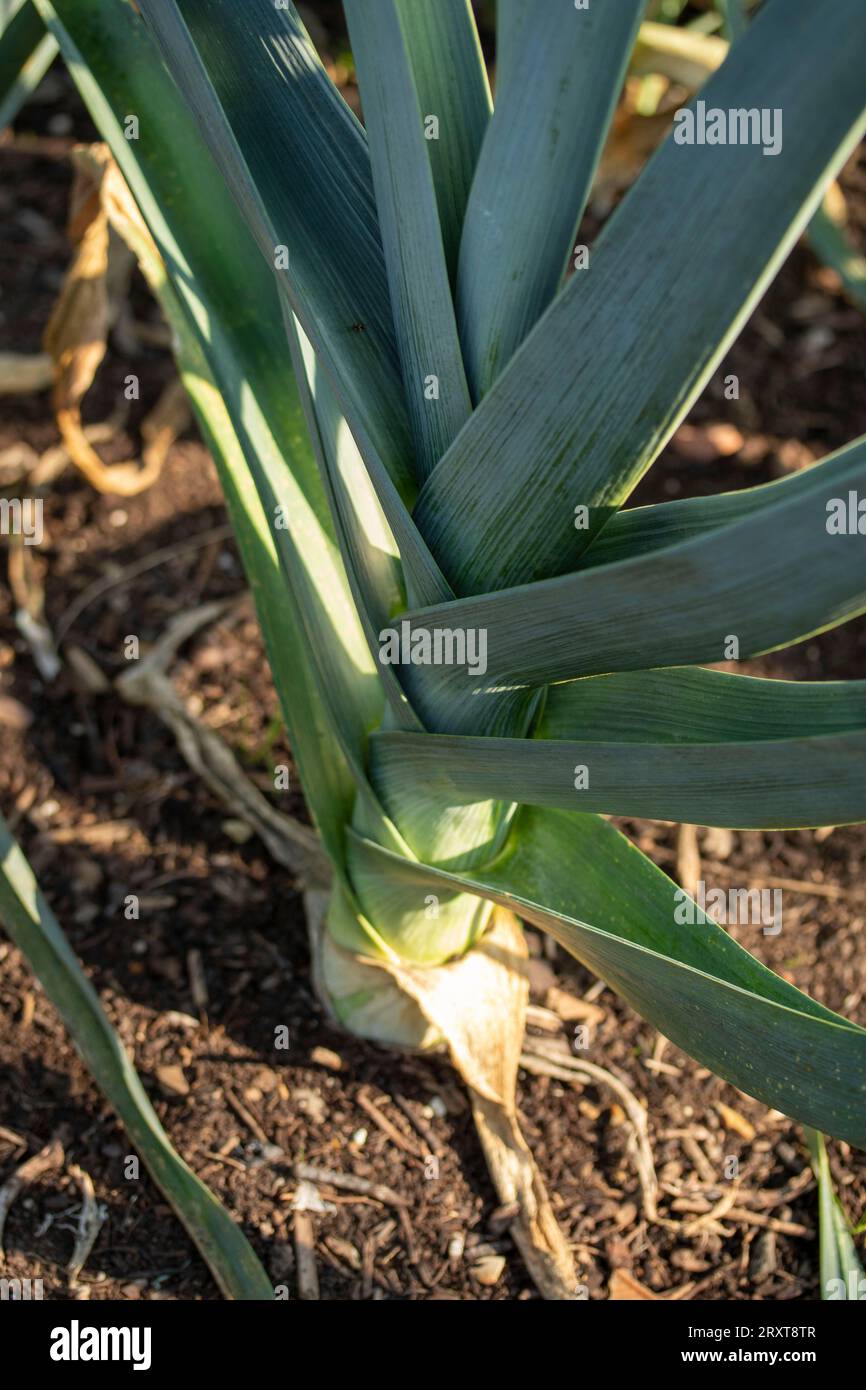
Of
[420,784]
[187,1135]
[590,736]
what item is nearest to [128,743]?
[187,1135]

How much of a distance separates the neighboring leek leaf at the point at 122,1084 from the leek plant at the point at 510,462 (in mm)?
250

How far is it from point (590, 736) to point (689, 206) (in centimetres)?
41

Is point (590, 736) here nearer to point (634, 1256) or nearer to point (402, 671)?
point (402, 671)

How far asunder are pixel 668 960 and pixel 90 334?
1.07 m

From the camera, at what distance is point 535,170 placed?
709 millimetres

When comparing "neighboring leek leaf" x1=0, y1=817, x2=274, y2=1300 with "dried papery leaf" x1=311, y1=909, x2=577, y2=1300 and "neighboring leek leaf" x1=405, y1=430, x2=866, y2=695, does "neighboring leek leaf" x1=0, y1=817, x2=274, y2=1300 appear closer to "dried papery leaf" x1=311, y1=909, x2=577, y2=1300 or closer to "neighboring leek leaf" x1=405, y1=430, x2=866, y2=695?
"dried papery leaf" x1=311, y1=909, x2=577, y2=1300

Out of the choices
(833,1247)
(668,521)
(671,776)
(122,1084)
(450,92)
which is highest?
(450,92)

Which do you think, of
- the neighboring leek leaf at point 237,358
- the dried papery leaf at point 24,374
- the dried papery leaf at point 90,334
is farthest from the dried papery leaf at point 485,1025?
the dried papery leaf at point 24,374

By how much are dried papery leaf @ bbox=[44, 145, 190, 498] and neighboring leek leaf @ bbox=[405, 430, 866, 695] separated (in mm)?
685

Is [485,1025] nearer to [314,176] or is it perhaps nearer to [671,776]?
[671,776]

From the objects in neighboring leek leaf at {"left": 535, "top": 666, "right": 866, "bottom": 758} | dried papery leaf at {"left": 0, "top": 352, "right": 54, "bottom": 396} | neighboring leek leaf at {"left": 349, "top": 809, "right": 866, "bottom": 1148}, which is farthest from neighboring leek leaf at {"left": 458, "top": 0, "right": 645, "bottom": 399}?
dried papery leaf at {"left": 0, "top": 352, "right": 54, "bottom": 396}

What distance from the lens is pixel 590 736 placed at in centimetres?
92

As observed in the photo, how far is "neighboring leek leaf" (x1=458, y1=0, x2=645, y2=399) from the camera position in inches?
25.9

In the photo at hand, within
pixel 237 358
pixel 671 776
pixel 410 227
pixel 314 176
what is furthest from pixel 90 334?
pixel 671 776
